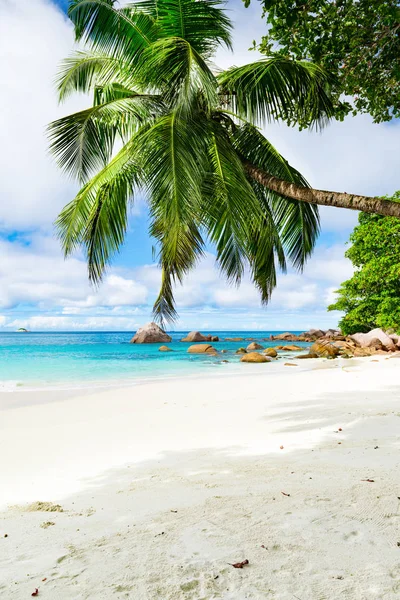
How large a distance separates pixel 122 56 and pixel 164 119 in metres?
2.37

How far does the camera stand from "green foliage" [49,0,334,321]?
572cm

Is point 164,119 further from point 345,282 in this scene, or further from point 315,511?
point 345,282

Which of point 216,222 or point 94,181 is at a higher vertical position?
point 94,181

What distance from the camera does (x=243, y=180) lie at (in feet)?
20.6

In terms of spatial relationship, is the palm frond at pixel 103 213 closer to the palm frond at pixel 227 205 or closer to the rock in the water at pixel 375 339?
the palm frond at pixel 227 205

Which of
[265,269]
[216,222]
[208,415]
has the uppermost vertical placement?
[216,222]

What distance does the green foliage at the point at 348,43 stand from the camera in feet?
18.7

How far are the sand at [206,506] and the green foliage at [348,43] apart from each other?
15.8ft

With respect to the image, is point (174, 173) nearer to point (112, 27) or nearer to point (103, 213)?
point (103, 213)

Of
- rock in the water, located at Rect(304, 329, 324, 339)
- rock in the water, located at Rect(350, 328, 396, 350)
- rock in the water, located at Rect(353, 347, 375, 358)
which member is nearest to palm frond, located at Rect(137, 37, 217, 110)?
rock in the water, located at Rect(353, 347, 375, 358)

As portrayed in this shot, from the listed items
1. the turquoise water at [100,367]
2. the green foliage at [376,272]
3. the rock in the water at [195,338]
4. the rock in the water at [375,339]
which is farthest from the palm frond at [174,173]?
the rock in the water at [195,338]

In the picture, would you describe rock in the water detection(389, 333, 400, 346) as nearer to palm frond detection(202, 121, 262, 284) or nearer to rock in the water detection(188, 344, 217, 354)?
rock in the water detection(188, 344, 217, 354)

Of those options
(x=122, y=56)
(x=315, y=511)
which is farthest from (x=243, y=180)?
(x=315, y=511)

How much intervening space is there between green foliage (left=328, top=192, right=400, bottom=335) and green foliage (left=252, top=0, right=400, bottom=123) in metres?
13.4
